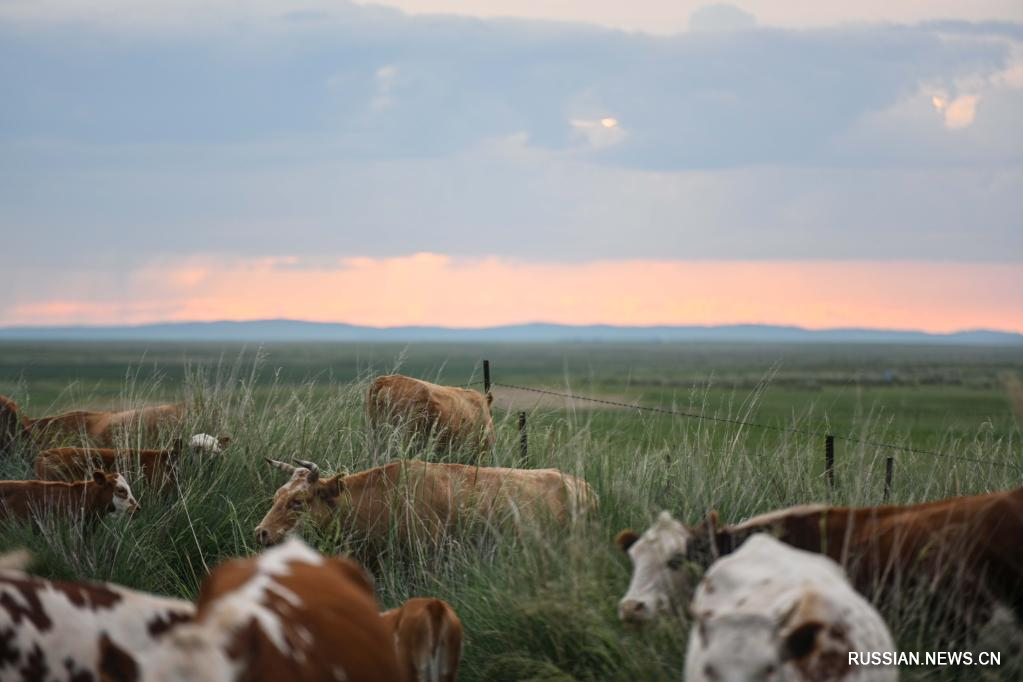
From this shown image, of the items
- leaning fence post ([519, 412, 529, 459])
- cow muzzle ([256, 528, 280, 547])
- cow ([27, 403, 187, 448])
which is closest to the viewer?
cow muzzle ([256, 528, 280, 547])

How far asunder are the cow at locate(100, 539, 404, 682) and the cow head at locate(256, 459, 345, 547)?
4172 mm

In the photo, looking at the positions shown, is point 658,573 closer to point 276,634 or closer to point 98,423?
point 276,634

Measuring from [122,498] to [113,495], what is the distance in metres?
0.09

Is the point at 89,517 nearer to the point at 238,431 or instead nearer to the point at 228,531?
the point at 228,531

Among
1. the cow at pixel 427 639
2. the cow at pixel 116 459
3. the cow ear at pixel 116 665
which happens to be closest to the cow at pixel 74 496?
the cow at pixel 116 459

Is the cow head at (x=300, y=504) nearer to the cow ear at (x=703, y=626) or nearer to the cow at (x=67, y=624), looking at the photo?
the cow at (x=67, y=624)

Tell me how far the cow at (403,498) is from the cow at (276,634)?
4235 millimetres

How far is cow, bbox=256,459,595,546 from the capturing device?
9078mm

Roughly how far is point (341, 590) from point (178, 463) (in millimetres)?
7030

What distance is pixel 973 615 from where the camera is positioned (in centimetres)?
599

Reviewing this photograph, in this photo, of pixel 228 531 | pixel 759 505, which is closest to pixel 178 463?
pixel 228 531

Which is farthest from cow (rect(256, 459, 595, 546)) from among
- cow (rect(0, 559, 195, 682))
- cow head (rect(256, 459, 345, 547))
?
cow (rect(0, 559, 195, 682))

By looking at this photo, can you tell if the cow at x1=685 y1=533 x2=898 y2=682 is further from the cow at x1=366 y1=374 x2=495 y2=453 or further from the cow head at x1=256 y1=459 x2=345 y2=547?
the cow at x1=366 y1=374 x2=495 y2=453

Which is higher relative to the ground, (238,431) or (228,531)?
(238,431)
